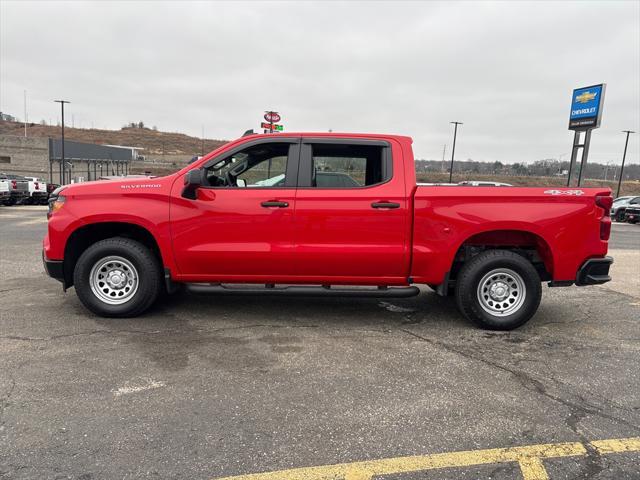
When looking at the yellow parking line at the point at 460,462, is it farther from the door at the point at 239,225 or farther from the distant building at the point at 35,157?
the distant building at the point at 35,157

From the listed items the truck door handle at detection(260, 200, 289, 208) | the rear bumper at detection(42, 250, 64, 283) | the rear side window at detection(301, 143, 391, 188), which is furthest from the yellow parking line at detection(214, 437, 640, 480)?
the rear bumper at detection(42, 250, 64, 283)

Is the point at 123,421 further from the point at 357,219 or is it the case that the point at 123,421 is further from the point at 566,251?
the point at 566,251

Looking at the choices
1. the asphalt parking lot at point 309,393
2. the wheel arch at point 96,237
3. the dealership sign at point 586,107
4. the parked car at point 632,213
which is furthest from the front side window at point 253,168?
the parked car at point 632,213

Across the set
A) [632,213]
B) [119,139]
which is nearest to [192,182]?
[632,213]

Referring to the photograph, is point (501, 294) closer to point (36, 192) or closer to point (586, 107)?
point (586, 107)

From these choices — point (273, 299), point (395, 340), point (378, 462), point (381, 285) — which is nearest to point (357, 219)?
point (381, 285)

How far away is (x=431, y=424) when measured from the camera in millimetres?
2969

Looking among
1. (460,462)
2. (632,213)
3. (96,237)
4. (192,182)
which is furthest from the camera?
(632,213)

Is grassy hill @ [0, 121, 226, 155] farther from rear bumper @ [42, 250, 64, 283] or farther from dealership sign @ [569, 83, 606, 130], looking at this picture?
rear bumper @ [42, 250, 64, 283]

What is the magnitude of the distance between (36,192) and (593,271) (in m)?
25.5

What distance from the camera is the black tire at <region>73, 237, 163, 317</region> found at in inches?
188

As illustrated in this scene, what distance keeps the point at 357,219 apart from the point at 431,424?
2172 millimetres

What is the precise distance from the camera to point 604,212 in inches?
186

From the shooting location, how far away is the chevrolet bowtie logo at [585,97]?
20.1m
